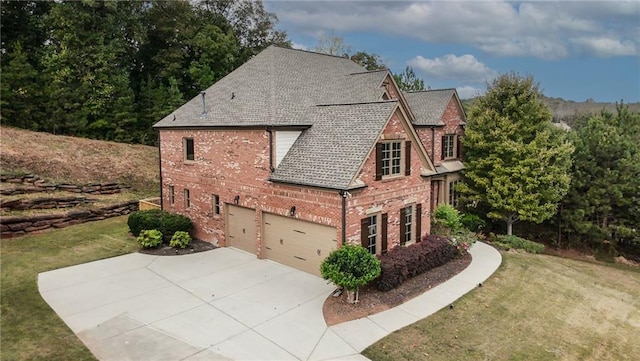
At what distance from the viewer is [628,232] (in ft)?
75.0

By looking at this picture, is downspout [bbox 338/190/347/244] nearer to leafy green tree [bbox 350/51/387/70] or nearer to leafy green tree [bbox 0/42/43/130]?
leafy green tree [bbox 0/42/43/130]

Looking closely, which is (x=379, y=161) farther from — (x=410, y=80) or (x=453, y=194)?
(x=410, y=80)

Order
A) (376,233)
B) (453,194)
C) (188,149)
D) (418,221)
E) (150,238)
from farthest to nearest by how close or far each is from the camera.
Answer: (453,194), (188,149), (150,238), (418,221), (376,233)

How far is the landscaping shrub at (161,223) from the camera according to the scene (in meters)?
18.3

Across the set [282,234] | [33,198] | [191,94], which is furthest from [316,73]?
[191,94]

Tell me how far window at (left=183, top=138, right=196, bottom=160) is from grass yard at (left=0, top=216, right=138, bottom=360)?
15.7 ft

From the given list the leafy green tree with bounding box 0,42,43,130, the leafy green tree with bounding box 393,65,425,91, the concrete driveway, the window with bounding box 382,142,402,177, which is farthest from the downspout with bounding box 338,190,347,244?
the leafy green tree with bounding box 393,65,425,91

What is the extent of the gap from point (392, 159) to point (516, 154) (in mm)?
10279

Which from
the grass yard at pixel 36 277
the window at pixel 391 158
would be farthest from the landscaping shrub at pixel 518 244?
the grass yard at pixel 36 277

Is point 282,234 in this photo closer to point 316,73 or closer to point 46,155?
point 316,73

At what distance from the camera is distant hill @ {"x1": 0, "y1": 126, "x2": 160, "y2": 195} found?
2405 cm

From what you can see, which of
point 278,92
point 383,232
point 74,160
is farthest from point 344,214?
point 74,160

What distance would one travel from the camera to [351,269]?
11.8 metres

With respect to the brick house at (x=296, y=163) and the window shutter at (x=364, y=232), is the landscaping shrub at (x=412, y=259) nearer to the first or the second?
Answer: the brick house at (x=296, y=163)
